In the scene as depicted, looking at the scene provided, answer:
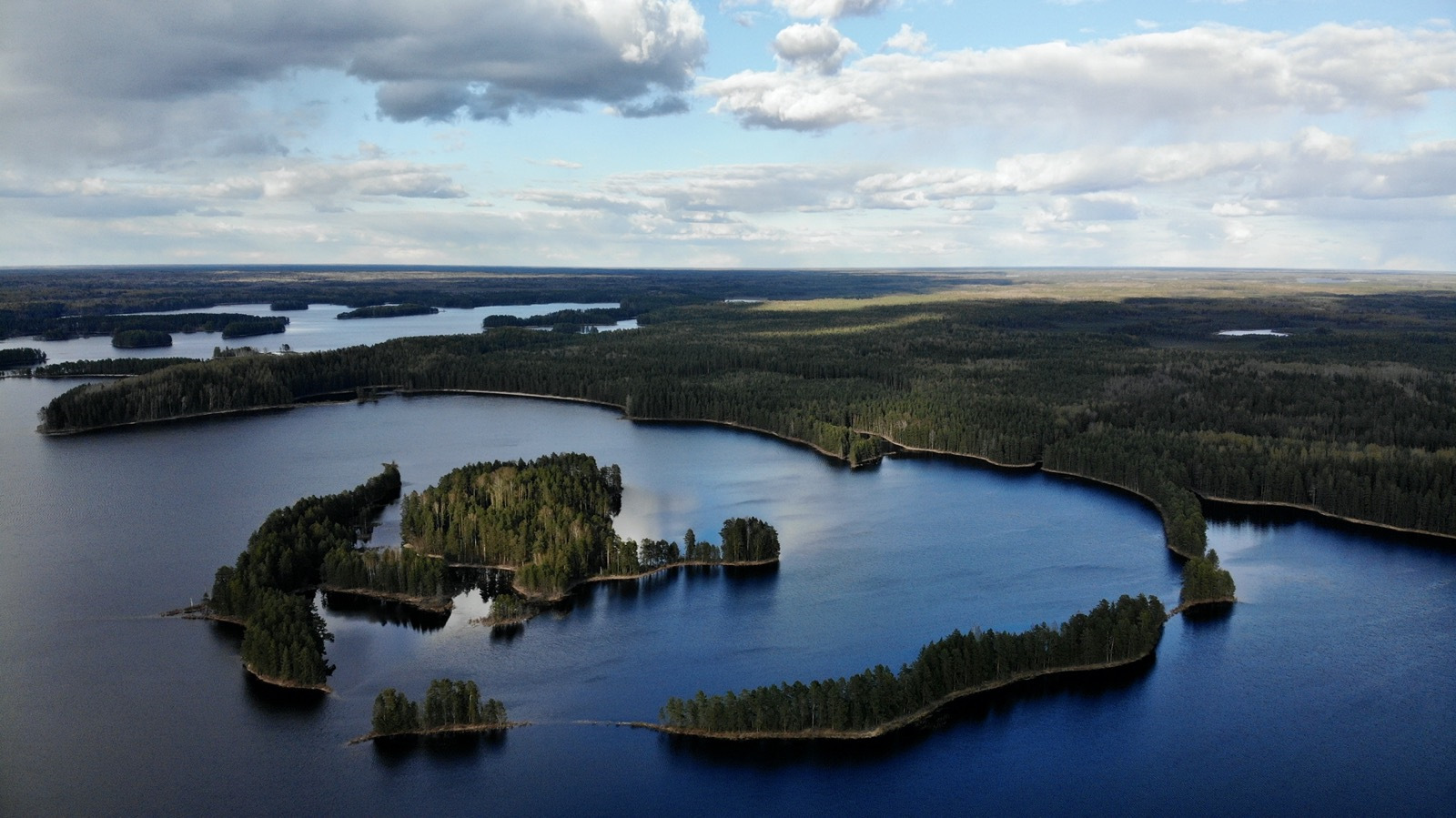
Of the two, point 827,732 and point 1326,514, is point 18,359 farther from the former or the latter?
point 1326,514

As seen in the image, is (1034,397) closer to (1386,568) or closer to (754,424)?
(754,424)

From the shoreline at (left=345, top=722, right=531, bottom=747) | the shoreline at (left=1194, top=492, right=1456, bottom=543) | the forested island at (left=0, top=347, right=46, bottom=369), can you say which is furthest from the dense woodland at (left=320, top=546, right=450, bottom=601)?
the forested island at (left=0, top=347, right=46, bottom=369)

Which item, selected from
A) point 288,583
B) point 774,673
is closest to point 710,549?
point 774,673

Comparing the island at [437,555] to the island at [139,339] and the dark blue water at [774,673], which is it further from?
the island at [139,339]

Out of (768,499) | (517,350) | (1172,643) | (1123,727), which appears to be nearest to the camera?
(1123,727)

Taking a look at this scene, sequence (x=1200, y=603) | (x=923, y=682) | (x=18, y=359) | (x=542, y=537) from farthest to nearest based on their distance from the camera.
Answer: (x=18, y=359) → (x=542, y=537) → (x=1200, y=603) → (x=923, y=682)

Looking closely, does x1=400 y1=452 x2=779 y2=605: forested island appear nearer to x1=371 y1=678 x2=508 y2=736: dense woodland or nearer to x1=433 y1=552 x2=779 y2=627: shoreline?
x1=433 y1=552 x2=779 y2=627: shoreline

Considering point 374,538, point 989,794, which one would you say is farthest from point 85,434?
point 989,794
